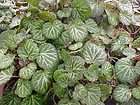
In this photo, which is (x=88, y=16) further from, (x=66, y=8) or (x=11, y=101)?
(x=11, y=101)

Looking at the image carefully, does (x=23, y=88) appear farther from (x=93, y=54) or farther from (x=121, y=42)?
(x=121, y=42)

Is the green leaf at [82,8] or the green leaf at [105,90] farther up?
the green leaf at [82,8]

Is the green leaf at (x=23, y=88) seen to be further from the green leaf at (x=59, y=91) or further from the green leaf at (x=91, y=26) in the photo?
the green leaf at (x=91, y=26)

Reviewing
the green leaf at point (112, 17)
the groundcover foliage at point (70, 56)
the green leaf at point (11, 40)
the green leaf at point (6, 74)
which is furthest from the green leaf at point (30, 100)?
the green leaf at point (112, 17)

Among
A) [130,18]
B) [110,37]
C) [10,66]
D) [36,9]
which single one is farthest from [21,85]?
[130,18]

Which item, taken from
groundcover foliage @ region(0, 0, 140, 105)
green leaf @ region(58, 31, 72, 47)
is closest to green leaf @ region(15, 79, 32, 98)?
groundcover foliage @ region(0, 0, 140, 105)

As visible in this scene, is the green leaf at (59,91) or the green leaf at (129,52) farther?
the green leaf at (129,52)

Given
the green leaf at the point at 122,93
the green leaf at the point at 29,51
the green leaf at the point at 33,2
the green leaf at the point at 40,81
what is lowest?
the green leaf at the point at 122,93
